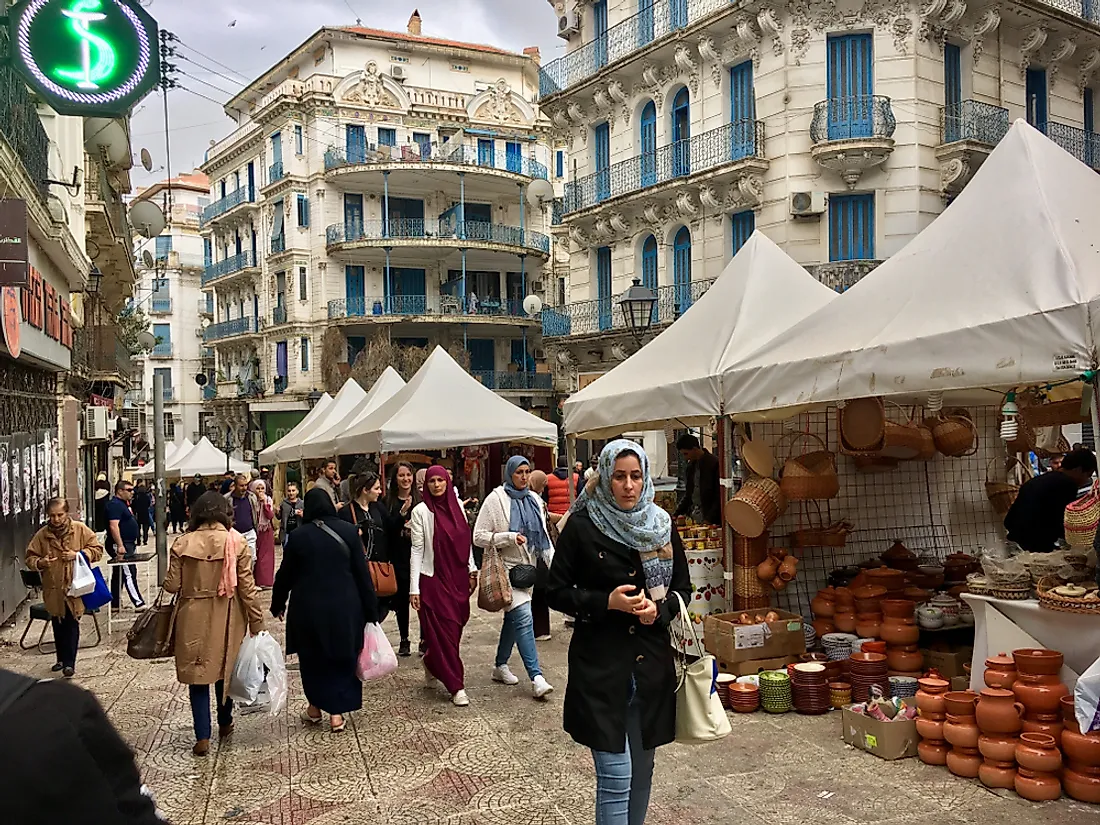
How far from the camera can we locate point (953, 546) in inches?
370

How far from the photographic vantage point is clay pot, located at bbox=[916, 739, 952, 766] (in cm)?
545

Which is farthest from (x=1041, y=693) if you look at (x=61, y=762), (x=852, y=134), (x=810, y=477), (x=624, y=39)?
(x=624, y=39)

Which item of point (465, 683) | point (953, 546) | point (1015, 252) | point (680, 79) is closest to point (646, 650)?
point (1015, 252)

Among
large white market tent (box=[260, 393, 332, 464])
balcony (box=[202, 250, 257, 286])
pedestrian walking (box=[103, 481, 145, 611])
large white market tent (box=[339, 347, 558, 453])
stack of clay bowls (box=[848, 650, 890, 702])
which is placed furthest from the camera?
balcony (box=[202, 250, 257, 286])

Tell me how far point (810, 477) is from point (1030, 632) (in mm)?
2474

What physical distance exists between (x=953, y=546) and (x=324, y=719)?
6.16 metres

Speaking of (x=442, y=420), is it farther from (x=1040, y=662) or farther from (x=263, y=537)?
(x=1040, y=662)

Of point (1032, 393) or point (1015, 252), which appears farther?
point (1032, 393)

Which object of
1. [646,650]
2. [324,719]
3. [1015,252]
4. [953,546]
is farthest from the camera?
[953,546]

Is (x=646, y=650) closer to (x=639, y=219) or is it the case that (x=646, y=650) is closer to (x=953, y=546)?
(x=953, y=546)

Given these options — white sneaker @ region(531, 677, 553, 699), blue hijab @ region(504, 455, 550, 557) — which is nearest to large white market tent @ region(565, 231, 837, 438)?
blue hijab @ region(504, 455, 550, 557)

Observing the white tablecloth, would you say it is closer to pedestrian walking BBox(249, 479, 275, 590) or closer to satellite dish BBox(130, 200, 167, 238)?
pedestrian walking BBox(249, 479, 275, 590)

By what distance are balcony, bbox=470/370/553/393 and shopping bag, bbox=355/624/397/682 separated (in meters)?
30.9

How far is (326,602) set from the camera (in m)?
6.21
